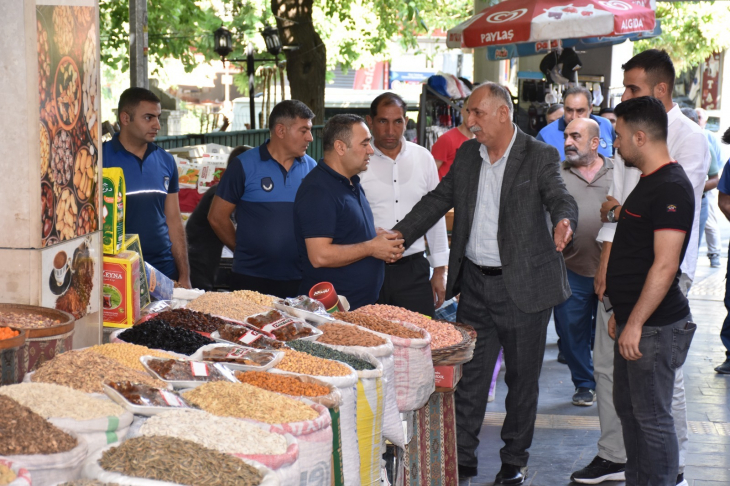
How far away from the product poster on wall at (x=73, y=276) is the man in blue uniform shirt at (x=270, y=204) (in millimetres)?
1949

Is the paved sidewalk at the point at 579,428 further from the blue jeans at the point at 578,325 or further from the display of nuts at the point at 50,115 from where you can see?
the display of nuts at the point at 50,115

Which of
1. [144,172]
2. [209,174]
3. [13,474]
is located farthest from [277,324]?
[209,174]

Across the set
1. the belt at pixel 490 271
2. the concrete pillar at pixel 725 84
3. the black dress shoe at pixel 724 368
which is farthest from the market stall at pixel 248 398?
the concrete pillar at pixel 725 84

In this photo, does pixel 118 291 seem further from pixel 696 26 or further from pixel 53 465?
pixel 696 26

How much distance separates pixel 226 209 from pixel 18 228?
99.5 inches

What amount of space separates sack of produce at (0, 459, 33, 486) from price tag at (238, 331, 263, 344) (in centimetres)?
143

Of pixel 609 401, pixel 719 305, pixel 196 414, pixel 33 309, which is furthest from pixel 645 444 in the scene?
pixel 719 305

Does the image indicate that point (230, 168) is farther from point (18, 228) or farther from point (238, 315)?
point (18, 228)

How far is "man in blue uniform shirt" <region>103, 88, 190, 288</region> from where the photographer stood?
16.8ft

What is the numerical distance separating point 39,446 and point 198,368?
813 millimetres

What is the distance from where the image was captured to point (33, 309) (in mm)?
3025

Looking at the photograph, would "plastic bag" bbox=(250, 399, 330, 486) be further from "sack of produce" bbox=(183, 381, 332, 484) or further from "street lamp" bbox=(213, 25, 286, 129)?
"street lamp" bbox=(213, 25, 286, 129)

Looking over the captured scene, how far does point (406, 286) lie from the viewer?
5363 mm

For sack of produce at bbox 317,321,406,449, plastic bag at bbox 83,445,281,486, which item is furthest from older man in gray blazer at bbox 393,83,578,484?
plastic bag at bbox 83,445,281,486
